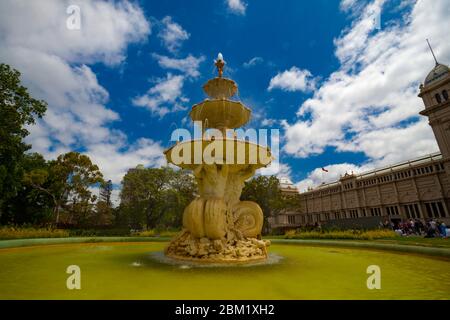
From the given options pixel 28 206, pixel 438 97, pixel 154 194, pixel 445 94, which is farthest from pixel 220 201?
pixel 438 97

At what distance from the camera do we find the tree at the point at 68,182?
81.2 ft

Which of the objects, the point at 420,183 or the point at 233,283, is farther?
the point at 420,183

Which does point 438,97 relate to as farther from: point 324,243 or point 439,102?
point 324,243

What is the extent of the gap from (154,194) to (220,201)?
25617 millimetres

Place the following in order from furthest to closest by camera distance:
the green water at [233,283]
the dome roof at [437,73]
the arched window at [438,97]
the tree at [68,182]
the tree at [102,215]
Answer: the tree at [102,215] < the arched window at [438,97] < the dome roof at [437,73] < the tree at [68,182] < the green water at [233,283]


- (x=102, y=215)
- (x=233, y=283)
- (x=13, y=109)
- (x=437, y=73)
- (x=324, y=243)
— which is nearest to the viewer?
(x=233, y=283)

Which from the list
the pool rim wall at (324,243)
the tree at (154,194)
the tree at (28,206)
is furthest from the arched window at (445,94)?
the tree at (28,206)

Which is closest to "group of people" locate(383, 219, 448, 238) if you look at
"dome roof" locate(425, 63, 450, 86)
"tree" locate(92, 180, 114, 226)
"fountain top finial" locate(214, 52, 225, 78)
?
"fountain top finial" locate(214, 52, 225, 78)

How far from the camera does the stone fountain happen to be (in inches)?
255

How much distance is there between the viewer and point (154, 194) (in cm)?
3056

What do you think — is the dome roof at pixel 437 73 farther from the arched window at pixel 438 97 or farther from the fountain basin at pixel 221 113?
the fountain basin at pixel 221 113

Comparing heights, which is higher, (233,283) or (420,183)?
(420,183)

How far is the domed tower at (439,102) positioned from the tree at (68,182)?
1705 inches
